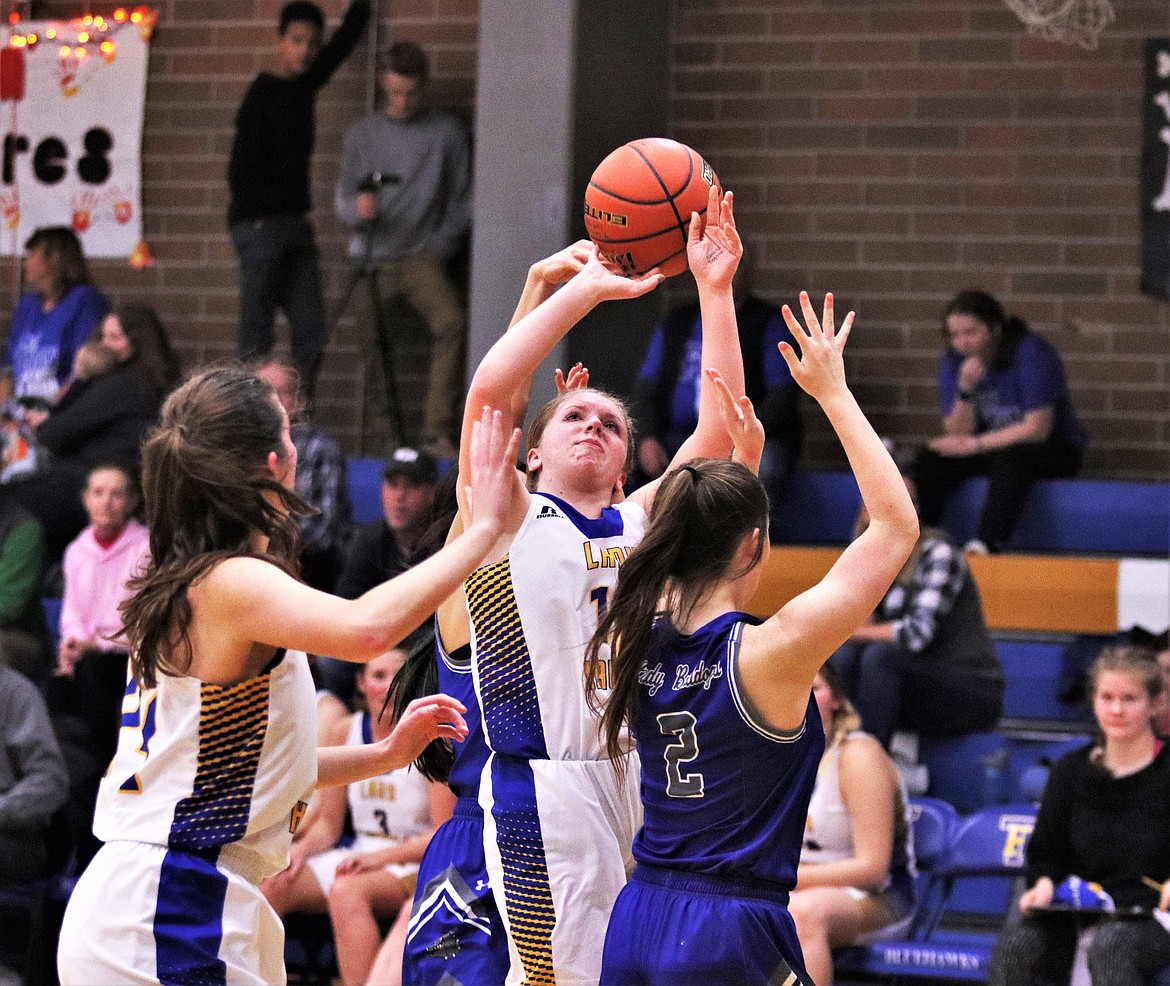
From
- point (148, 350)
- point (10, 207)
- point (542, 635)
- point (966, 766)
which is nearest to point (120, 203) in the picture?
point (10, 207)

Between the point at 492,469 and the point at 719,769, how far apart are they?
0.63 metres

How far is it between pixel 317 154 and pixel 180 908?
748 centimetres

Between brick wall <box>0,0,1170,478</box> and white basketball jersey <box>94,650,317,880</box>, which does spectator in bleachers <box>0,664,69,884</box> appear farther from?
brick wall <box>0,0,1170,478</box>

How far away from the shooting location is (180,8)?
32.8 ft

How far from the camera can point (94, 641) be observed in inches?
270

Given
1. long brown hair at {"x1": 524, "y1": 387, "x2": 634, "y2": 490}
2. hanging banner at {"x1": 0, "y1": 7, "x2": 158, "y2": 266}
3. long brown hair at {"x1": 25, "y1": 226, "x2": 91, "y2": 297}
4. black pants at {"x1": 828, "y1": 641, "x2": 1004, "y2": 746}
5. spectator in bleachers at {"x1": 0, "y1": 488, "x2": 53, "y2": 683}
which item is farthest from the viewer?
hanging banner at {"x1": 0, "y1": 7, "x2": 158, "y2": 266}

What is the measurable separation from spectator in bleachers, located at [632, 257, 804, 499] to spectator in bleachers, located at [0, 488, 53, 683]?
2591 millimetres

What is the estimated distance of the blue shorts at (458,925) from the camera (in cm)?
325

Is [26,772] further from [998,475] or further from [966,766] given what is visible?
[998,475]

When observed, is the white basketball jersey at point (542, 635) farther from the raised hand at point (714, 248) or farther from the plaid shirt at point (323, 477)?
the plaid shirt at point (323, 477)

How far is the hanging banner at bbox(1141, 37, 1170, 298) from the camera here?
8.48 meters

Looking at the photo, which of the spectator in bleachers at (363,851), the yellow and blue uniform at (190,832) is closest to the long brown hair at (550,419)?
the yellow and blue uniform at (190,832)

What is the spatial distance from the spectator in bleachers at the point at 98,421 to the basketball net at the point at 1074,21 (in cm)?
441

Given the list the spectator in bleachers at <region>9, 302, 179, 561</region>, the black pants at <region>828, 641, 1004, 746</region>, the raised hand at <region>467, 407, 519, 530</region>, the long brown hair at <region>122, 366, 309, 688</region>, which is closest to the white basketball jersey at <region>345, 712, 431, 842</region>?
the black pants at <region>828, 641, 1004, 746</region>
